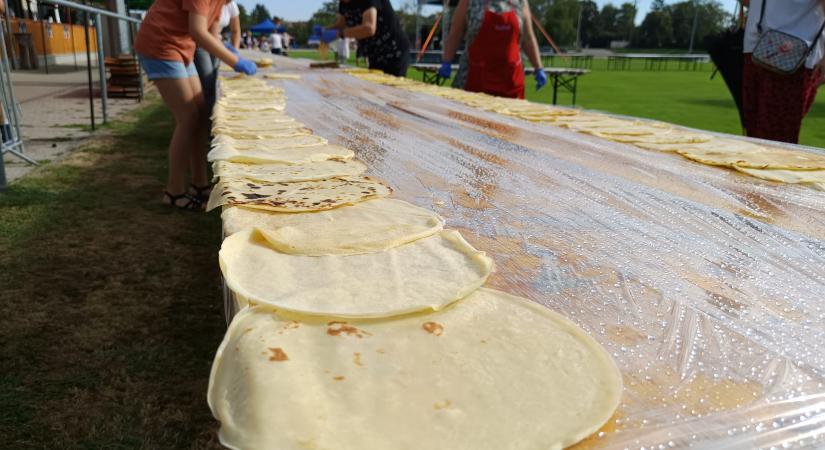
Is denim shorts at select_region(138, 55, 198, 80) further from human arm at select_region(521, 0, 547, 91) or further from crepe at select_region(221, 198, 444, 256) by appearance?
human arm at select_region(521, 0, 547, 91)

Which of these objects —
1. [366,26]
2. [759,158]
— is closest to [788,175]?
[759,158]

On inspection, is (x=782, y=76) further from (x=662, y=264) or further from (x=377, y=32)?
(x=377, y=32)

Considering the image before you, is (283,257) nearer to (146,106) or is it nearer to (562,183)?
(562,183)

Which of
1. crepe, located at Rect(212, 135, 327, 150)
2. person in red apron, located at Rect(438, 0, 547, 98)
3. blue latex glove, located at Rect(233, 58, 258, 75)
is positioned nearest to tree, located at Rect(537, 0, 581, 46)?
person in red apron, located at Rect(438, 0, 547, 98)

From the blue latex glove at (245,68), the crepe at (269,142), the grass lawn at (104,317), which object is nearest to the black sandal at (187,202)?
the grass lawn at (104,317)

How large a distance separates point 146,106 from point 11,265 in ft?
22.5

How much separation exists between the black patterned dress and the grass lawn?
2.40m

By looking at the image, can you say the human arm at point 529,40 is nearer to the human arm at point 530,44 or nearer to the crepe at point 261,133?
the human arm at point 530,44

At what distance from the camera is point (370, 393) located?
660mm

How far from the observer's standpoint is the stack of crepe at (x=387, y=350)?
0.60m

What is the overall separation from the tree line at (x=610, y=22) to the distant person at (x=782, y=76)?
181 feet

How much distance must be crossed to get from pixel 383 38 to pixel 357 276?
509 cm

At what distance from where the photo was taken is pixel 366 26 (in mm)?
4938

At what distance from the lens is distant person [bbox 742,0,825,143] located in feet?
8.84
